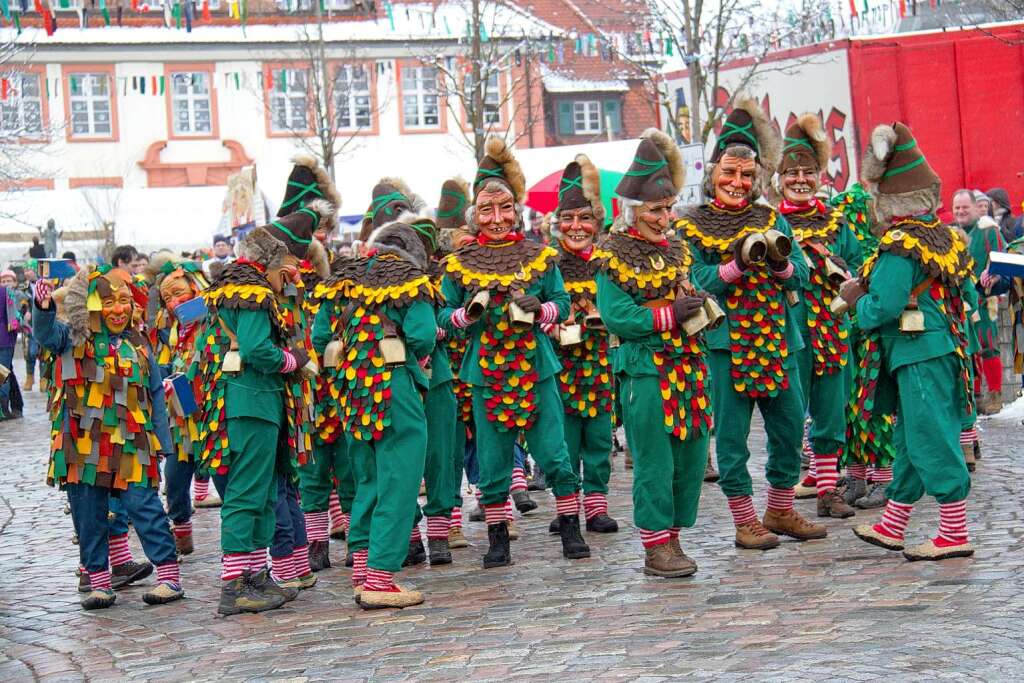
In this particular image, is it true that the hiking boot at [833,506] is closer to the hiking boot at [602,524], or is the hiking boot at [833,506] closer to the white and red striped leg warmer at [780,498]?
the white and red striped leg warmer at [780,498]

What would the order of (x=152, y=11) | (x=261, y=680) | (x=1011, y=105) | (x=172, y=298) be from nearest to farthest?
(x=261, y=680) < (x=172, y=298) < (x=1011, y=105) < (x=152, y=11)

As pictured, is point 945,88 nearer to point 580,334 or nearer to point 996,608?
point 580,334

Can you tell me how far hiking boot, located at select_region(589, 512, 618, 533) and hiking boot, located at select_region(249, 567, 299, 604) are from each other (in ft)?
7.18

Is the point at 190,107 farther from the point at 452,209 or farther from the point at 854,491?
the point at 854,491

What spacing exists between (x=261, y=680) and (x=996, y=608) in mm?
3142

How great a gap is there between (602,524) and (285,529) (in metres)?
2.12

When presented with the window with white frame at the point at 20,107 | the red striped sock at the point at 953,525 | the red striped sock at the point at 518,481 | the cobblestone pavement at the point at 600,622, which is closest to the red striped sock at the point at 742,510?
the cobblestone pavement at the point at 600,622

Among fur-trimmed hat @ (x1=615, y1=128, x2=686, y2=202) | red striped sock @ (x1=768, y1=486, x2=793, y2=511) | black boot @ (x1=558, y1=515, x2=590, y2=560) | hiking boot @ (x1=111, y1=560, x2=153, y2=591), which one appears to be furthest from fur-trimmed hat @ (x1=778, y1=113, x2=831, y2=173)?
hiking boot @ (x1=111, y1=560, x2=153, y2=591)

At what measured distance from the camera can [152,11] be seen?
154 feet

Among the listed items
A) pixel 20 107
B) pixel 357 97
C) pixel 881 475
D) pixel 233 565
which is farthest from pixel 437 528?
pixel 357 97

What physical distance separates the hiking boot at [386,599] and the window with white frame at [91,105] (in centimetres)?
4159

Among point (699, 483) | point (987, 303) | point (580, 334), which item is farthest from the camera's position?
point (987, 303)

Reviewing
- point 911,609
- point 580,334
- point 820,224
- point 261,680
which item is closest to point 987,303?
point 820,224

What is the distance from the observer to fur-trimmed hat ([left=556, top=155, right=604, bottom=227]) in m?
9.37
